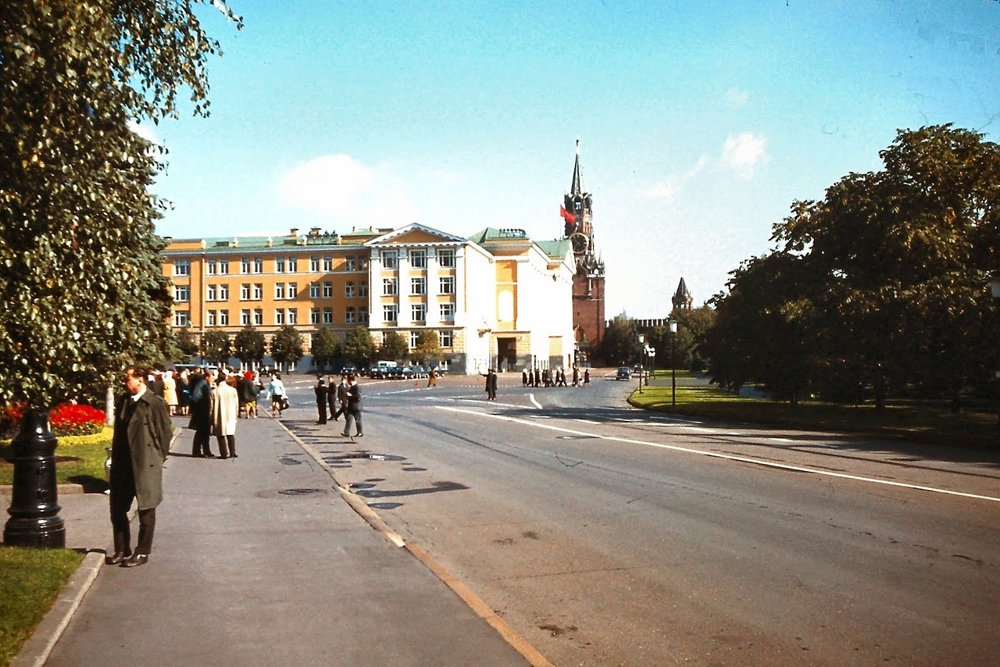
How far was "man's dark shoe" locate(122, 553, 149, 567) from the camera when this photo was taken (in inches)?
346

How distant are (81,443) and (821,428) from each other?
2067 centimetres

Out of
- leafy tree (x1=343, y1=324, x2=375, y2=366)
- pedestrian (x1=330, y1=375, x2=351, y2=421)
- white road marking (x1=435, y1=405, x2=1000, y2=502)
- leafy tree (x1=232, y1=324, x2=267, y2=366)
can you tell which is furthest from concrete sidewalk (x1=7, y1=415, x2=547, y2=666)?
leafy tree (x1=232, y1=324, x2=267, y2=366)

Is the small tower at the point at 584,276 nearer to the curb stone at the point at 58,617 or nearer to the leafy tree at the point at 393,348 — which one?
the leafy tree at the point at 393,348

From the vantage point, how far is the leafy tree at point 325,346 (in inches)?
4299

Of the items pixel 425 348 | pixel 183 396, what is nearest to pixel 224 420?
pixel 183 396

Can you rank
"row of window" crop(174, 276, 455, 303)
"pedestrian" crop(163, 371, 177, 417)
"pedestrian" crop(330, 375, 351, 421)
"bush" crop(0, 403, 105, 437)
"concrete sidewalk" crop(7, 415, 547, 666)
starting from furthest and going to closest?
"row of window" crop(174, 276, 455, 303) < "pedestrian" crop(163, 371, 177, 417) < "pedestrian" crop(330, 375, 351, 421) < "bush" crop(0, 403, 105, 437) < "concrete sidewalk" crop(7, 415, 547, 666)

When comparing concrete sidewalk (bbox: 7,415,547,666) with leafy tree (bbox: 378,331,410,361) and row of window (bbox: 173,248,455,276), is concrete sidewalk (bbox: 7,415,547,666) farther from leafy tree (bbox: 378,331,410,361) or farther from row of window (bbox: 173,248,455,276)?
row of window (bbox: 173,248,455,276)

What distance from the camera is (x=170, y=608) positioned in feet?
24.0

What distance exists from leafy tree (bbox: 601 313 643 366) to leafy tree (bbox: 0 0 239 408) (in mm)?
155197

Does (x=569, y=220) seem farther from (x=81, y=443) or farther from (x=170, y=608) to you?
(x=170, y=608)

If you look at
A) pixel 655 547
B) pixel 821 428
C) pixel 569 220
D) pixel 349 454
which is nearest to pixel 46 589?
pixel 655 547

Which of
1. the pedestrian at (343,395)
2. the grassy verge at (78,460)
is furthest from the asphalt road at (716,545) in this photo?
the pedestrian at (343,395)

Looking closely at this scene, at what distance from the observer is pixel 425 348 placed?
105 meters

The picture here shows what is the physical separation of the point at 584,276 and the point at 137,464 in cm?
17612
